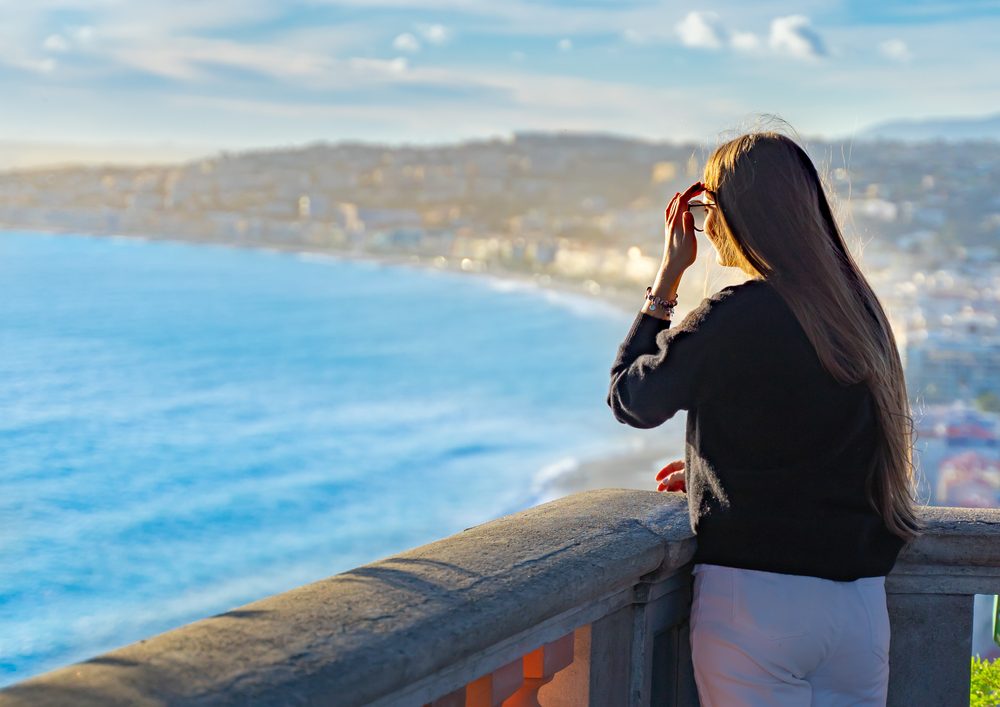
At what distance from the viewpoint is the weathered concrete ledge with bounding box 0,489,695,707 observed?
0.98 m

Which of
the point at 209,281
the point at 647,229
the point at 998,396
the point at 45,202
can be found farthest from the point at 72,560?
the point at 45,202

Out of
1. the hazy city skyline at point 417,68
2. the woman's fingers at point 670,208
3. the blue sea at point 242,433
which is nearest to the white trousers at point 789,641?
the woman's fingers at point 670,208

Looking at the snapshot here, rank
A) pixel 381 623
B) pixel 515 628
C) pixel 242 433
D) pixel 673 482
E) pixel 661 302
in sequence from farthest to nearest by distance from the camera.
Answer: pixel 242 433 → pixel 673 482 → pixel 661 302 → pixel 515 628 → pixel 381 623

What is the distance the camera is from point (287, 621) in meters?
1.12

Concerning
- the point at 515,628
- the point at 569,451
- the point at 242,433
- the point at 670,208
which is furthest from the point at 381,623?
the point at 242,433

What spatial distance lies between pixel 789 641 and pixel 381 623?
63 cm

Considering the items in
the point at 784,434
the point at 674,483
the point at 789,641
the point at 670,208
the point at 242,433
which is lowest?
the point at 242,433

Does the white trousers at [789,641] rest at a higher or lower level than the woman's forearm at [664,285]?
lower

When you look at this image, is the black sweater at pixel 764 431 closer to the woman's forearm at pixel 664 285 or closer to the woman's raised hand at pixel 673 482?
the woman's forearm at pixel 664 285

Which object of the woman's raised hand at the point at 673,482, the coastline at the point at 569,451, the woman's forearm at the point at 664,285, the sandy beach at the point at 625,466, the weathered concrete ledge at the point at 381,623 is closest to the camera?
the weathered concrete ledge at the point at 381,623

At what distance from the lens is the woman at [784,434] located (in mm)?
1496

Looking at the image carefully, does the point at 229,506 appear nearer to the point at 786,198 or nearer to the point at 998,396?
the point at 998,396

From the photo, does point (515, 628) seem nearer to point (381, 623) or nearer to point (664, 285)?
point (381, 623)

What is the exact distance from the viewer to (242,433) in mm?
49594
